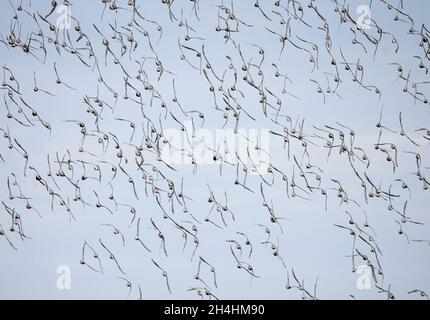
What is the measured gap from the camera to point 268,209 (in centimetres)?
336

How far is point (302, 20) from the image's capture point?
3.49m

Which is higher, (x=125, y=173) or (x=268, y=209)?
(x=125, y=173)

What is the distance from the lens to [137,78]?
344 cm

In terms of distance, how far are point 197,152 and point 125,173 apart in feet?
1.19
